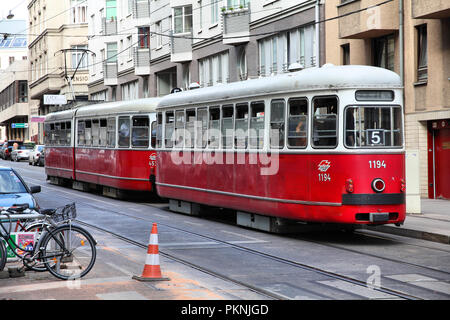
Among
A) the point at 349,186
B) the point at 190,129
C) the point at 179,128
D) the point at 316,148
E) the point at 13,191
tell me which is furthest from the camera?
the point at 179,128

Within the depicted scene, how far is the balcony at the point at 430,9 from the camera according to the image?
21.5m

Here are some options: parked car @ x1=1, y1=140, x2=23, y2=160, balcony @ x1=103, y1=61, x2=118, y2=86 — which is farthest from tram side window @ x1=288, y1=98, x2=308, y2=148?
parked car @ x1=1, y1=140, x2=23, y2=160

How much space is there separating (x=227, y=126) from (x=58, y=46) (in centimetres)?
6007

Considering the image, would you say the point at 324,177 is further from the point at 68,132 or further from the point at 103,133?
the point at 68,132

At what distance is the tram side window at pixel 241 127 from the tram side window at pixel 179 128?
122 inches

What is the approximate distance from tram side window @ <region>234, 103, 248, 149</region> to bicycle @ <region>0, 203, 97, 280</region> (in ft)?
22.1

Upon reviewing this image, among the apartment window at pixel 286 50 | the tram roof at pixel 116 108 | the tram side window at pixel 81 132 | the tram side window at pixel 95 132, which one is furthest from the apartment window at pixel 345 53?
the tram side window at pixel 81 132

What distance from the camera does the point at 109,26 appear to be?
55.8m

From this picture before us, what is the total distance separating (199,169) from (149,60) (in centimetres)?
3023

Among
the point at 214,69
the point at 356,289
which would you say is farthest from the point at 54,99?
the point at 356,289

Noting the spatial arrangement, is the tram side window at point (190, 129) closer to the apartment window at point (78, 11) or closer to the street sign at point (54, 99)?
the apartment window at point (78, 11)

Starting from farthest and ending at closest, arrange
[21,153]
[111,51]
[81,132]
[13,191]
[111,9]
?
[21,153] < [111,51] < [111,9] < [81,132] < [13,191]
